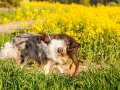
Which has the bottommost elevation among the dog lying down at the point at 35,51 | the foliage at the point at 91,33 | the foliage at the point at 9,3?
the foliage at the point at 9,3

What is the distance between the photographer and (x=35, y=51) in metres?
8.18

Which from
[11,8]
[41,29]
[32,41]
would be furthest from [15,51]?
[11,8]

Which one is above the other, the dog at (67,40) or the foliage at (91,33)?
the dog at (67,40)

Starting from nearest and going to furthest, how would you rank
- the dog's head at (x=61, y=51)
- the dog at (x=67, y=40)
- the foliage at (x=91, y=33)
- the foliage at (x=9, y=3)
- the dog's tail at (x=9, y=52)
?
1. the dog's head at (x=61, y=51)
2. the dog at (x=67, y=40)
3. the dog's tail at (x=9, y=52)
4. the foliage at (x=91, y=33)
5. the foliage at (x=9, y=3)

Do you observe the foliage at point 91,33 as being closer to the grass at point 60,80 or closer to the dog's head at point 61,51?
the dog's head at point 61,51

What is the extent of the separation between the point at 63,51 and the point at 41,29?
3041 mm

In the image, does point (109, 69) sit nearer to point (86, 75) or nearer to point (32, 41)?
point (86, 75)

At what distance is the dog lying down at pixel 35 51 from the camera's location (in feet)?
25.9

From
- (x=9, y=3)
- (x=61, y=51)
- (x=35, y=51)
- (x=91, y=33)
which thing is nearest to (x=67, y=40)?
(x=61, y=51)

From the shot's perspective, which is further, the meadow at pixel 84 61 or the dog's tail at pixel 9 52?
the dog's tail at pixel 9 52

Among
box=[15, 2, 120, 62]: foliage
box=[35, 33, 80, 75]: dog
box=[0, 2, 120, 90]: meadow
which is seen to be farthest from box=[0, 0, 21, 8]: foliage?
box=[35, 33, 80, 75]: dog

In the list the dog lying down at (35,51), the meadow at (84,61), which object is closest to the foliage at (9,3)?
the meadow at (84,61)

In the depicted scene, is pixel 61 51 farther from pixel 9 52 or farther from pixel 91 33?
pixel 91 33

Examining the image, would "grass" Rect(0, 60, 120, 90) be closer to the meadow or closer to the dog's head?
the meadow
